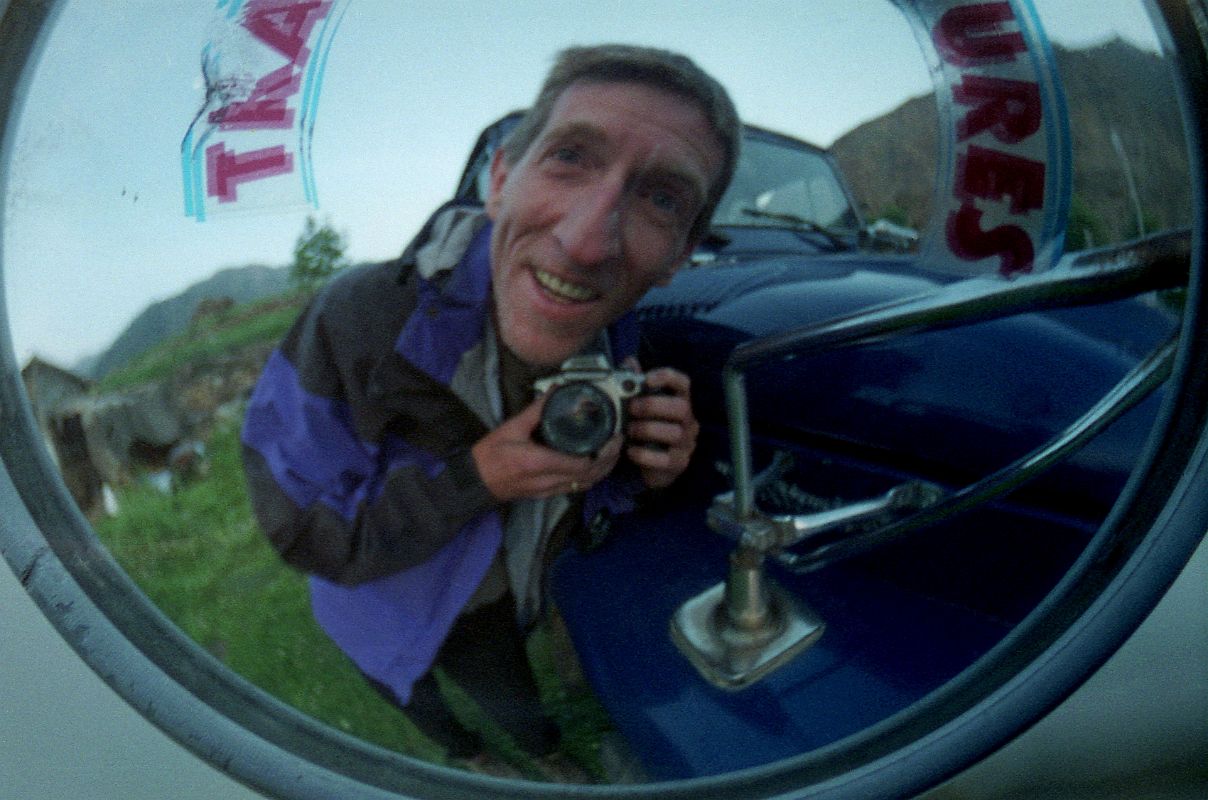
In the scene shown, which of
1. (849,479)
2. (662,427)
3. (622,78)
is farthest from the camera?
(849,479)

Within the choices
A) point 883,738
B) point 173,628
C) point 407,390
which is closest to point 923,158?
point 407,390

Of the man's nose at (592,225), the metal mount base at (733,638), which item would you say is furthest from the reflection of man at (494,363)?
the metal mount base at (733,638)

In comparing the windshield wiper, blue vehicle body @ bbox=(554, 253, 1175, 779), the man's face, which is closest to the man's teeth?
the man's face

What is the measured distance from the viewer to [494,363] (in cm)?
70

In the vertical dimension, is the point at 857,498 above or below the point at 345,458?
below

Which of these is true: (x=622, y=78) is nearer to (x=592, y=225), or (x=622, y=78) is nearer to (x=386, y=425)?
(x=592, y=225)

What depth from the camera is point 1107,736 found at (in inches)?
34.4

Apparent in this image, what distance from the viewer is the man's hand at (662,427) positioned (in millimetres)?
743

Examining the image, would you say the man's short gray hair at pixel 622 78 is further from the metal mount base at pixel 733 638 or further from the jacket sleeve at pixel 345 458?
the metal mount base at pixel 733 638

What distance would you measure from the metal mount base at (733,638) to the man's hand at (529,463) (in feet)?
0.71

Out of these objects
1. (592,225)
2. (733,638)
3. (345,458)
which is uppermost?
(592,225)

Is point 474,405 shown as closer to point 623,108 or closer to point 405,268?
point 405,268

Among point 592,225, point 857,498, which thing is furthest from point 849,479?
point 592,225

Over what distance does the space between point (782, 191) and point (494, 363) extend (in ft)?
1.02
